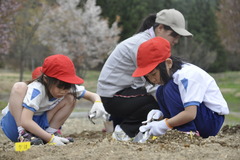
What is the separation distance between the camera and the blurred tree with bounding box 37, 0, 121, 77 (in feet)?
78.5

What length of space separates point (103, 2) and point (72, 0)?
328 inches

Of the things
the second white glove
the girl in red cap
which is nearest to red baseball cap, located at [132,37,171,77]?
the girl in red cap

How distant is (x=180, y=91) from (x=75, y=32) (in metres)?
21.2

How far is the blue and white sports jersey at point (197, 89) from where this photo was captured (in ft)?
11.6

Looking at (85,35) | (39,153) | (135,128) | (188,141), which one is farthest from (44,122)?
(85,35)

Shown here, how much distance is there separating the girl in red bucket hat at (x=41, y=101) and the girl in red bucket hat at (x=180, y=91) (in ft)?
2.42

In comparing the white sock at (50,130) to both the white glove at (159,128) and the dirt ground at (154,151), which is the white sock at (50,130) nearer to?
the dirt ground at (154,151)

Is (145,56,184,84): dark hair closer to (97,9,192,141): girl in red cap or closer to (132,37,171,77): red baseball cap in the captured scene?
(132,37,171,77): red baseball cap

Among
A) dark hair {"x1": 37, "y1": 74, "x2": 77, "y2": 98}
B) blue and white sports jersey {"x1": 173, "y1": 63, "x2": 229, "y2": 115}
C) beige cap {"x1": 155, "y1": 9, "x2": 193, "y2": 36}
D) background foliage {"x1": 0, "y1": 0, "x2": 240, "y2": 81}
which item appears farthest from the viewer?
background foliage {"x1": 0, "y1": 0, "x2": 240, "y2": 81}

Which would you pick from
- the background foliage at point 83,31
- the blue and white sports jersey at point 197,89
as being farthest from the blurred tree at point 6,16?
the blue and white sports jersey at point 197,89

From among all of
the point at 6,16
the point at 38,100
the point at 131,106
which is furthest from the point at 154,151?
the point at 6,16

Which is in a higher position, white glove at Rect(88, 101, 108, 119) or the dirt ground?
the dirt ground

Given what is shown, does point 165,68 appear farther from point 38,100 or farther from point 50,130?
point 50,130

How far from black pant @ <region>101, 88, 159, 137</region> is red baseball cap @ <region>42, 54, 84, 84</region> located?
0.87m
